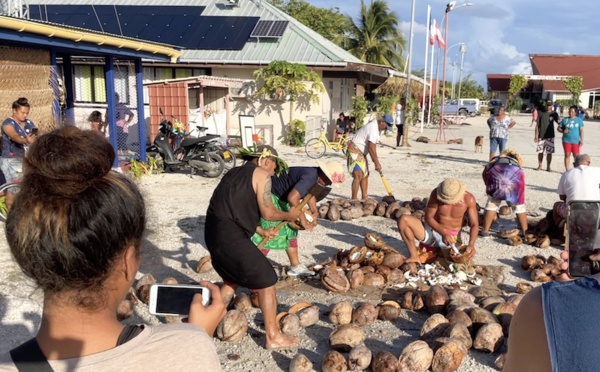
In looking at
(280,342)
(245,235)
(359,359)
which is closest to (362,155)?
(245,235)

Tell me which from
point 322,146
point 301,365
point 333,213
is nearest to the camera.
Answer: point 301,365

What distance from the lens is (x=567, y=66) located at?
2584 inches

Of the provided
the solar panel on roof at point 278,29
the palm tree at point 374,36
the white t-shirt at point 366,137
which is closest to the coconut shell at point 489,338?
the white t-shirt at point 366,137

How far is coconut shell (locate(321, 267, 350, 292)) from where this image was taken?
6.10m

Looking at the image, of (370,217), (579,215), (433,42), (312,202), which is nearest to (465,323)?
(312,202)

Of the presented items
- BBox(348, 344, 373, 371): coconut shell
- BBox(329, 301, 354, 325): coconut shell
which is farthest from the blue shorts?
BBox(348, 344, 373, 371): coconut shell

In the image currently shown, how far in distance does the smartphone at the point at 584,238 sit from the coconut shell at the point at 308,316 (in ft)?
11.7

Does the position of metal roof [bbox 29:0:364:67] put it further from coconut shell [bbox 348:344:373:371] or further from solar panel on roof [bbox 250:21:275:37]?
coconut shell [bbox 348:344:373:371]

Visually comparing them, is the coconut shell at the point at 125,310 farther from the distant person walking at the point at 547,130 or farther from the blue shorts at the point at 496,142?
the distant person walking at the point at 547,130

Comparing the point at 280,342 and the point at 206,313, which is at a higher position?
the point at 206,313

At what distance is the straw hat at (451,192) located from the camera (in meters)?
6.47

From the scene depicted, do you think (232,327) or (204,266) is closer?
(232,327)

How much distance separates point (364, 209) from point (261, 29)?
1475cm

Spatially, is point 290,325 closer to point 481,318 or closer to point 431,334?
point 431,334
